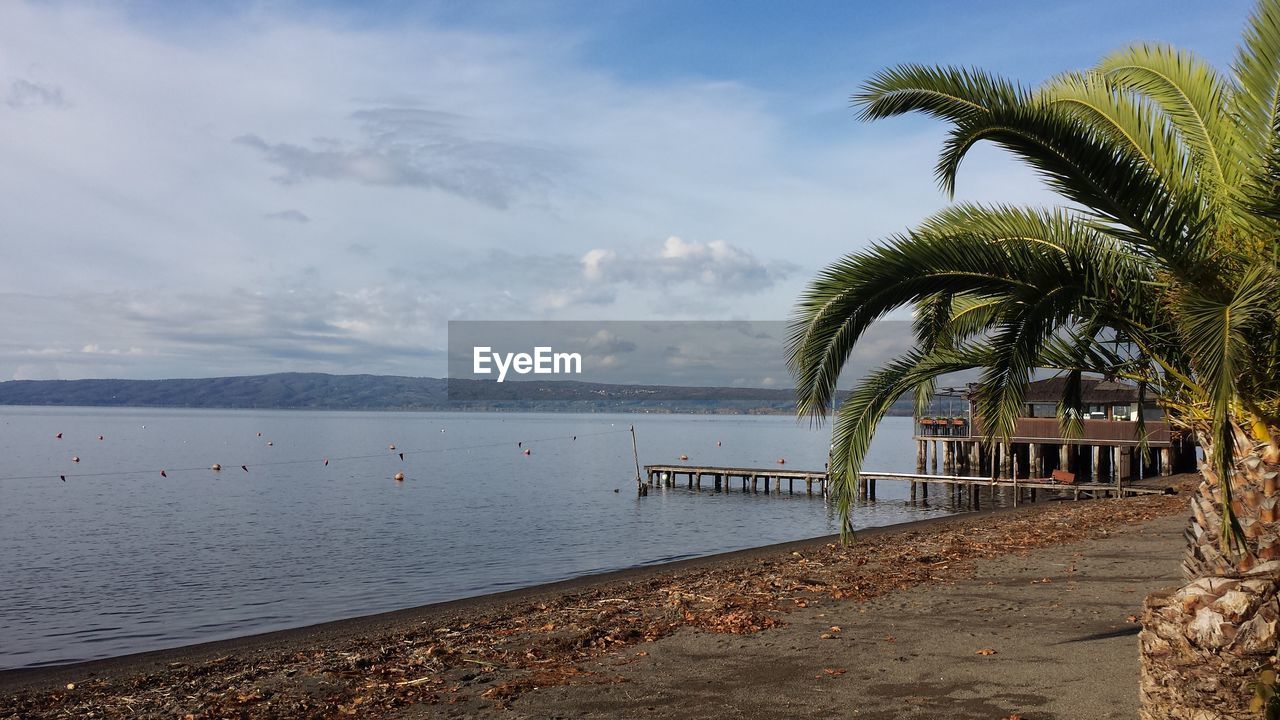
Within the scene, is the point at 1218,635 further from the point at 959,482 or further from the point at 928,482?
the point at 928,482

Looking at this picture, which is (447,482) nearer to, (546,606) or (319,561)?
(319,561)

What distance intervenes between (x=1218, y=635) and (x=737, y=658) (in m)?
4.86

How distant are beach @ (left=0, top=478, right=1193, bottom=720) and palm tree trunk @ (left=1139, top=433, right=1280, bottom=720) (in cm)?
137

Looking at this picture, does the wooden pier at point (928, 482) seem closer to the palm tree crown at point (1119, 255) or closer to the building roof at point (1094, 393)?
the building roof at point (1094, 393)

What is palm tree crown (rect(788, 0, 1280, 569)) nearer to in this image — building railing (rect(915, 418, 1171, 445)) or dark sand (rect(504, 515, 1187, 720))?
dark sand (rect(504, 515, 1187, 720))

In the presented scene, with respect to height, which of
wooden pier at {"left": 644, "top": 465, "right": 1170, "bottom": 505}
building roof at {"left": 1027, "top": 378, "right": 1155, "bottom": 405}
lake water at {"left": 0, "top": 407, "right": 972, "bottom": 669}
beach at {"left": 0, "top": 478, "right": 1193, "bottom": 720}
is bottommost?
lake water at {"left": 0, "top": 407, "right": 972, "bottom": 669}

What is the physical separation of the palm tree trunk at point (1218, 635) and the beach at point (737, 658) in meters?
→ 1.37

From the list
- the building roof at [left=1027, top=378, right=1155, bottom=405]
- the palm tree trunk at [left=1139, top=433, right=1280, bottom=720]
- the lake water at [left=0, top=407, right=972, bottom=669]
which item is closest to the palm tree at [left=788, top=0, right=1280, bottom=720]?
the palm tree trunk at [left=1139, top=433, right=1280, bottom=720]

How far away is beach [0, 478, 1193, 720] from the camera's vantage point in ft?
26.7

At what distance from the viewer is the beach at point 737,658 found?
8.12 metres

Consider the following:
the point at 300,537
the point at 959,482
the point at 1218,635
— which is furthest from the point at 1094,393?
the point at 1218,635

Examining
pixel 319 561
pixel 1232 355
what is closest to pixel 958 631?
pixel 1232 355

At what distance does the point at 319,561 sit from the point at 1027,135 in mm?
27341

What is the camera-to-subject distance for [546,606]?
15.4m
